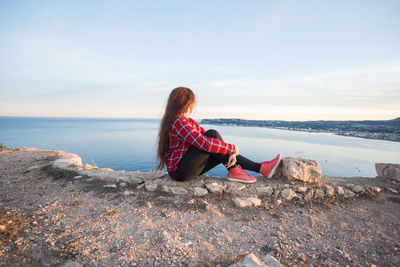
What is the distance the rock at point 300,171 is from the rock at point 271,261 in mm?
A: 2283

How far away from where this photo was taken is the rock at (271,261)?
2230 millimetres

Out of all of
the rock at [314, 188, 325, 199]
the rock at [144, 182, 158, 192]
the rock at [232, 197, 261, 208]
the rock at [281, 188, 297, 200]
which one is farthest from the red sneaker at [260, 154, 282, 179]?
the rock at [144, 182, 158, 192]

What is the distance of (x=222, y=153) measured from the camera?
3.60m

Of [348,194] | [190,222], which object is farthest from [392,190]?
[190,222]

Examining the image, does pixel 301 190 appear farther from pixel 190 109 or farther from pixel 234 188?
pixel 190 109

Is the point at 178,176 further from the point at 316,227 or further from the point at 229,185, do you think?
the point at 316,227

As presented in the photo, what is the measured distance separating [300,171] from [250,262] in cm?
269

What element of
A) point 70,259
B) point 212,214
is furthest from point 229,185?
point 70,259

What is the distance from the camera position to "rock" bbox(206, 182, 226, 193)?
401 cm

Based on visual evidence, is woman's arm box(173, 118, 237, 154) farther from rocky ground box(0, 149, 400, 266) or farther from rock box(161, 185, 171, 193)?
rock box(161, 185, 171, 193)

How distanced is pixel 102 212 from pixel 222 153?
2.48 m

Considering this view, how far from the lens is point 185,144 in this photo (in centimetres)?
368

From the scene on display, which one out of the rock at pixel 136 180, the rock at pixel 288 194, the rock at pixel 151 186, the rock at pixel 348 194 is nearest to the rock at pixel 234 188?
the rock at pixel 288 194

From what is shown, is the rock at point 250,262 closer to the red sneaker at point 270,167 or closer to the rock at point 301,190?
the red sneaker at point 270,167
